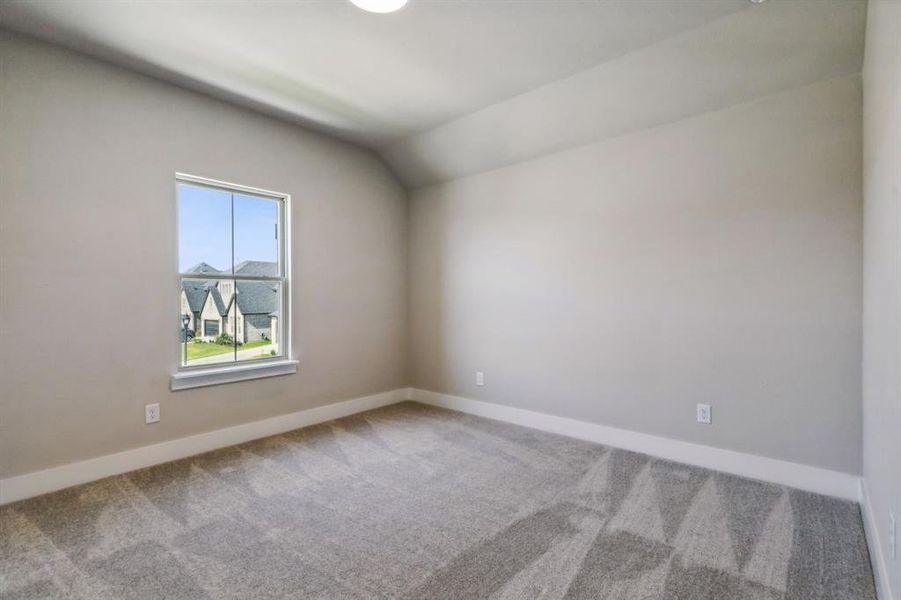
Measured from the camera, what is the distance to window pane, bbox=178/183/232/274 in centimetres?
301

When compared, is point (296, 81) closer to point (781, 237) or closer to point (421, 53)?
point (421, 53)

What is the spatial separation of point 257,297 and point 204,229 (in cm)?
64

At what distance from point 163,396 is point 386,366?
1958 mm

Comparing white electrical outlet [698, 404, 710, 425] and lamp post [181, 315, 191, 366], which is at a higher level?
lamp post [181, 315, 191, 366]

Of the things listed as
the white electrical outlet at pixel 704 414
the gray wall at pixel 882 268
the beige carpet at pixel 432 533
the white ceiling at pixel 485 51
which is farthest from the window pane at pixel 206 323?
the gray wall at pixel 882 268

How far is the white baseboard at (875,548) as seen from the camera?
150 centimetres

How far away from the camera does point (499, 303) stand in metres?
3.87

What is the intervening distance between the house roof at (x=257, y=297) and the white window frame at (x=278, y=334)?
2.2 inches

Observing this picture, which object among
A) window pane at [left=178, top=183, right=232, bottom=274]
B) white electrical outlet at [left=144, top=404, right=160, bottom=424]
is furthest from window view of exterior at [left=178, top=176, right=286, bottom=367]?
white electrical outlet at [left=144, top=404, right=160, bottom=424]

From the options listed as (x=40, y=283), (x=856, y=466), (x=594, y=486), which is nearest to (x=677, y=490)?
(x=594, y=486)

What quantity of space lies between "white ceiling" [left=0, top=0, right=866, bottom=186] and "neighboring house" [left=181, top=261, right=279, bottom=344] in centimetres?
125

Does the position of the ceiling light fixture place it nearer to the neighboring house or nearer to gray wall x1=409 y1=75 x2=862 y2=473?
gray wall x1=409 y1=75 x2=862 y2=473

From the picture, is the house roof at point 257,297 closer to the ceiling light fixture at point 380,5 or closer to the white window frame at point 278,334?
the white window frame at point 278,334

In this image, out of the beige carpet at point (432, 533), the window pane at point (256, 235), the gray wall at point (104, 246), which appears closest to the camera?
Answer: the beige carpet at point (432, 533)
